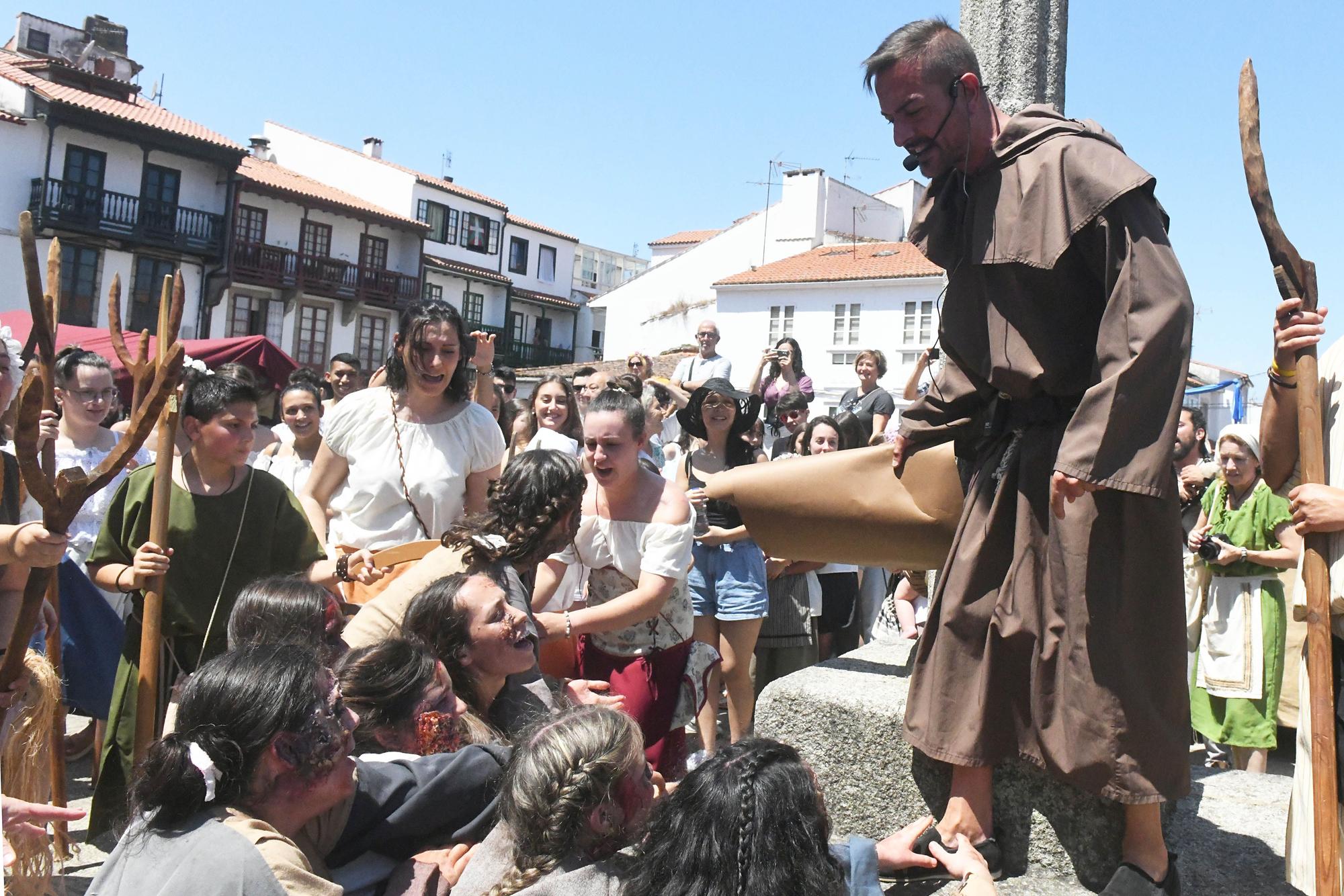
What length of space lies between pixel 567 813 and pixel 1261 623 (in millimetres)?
5302

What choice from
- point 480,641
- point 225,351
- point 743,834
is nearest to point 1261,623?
point 480,641

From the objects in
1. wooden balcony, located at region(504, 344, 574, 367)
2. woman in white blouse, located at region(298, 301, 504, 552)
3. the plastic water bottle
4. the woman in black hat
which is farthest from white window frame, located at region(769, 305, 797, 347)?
woman in white blouse, located at region(298, 301, 504, 552)

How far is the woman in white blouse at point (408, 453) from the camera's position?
471 cm

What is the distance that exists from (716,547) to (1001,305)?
121 inches

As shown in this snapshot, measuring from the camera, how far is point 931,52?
2.70 metres

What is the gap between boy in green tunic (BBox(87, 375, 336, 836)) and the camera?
4.22 m

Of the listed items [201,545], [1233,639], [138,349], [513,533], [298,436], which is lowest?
[1233,639]

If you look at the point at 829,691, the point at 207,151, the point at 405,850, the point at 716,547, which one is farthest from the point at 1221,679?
the point at 207,151

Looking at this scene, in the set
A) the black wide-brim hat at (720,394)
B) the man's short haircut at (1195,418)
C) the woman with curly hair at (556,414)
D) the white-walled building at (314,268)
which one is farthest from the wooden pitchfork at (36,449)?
the white-walled building at (314,268)

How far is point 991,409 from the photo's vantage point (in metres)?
2.91

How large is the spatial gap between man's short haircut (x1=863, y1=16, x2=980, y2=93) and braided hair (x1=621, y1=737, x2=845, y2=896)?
1.59 meters

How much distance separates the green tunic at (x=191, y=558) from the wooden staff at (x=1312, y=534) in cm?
342

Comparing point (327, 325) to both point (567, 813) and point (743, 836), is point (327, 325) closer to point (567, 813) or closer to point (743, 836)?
point (567, 813)

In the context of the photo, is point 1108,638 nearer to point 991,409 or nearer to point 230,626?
point 991,409
